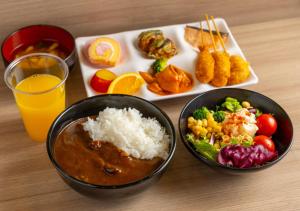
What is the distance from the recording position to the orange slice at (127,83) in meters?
1.80

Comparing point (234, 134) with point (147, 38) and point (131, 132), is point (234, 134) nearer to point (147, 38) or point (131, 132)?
point (131, 132)

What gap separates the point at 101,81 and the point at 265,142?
0.67 m

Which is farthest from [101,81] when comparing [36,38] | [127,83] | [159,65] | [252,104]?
[252,104]

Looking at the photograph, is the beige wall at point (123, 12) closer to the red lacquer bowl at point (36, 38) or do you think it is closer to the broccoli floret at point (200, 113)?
the red lacquer bowl at point (36, 38)

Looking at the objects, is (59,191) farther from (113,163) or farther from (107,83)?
(107,83)

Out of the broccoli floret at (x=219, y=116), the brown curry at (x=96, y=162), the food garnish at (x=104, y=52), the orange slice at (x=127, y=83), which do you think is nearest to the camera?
the brown curry at (x=96, y=162)

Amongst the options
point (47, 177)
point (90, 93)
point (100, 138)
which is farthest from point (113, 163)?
point (90, 93)

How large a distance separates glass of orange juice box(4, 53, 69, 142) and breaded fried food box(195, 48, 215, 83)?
0.55 meters

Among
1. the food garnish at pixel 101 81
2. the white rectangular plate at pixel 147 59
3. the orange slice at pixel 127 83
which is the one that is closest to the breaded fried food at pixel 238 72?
the white rectangular plate at pixel 147 59

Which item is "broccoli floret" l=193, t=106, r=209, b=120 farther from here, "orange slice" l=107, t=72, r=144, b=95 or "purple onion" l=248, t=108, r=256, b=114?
"orange slice" l=107, t=72, r=144, b=95

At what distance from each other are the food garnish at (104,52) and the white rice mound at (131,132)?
0.37 metres

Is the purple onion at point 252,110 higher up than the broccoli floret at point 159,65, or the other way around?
the broccoli floret at point 159,65

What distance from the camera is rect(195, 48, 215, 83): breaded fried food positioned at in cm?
Answer: 184

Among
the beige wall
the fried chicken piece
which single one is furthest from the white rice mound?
the beige wall
